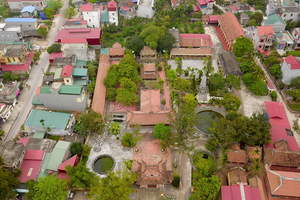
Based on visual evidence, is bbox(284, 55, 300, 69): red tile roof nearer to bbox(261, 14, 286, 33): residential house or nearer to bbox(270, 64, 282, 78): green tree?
bbox(270, 64, 282, 78): green tree

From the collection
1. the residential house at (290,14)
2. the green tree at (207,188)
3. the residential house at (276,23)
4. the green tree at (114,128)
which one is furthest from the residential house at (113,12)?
the green tree at (207,188)

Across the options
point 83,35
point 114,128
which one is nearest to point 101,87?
point 114,128

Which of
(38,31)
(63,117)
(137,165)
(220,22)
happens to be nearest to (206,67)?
(220,22)

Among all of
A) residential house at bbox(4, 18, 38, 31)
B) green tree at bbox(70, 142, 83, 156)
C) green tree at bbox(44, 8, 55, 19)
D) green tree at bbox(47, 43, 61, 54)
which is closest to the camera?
green tree at bbox(70, 142, 83, 156)

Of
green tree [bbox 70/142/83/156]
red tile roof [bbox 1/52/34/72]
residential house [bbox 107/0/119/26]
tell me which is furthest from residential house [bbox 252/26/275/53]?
red tile roof [bbox 1/52/34/72]

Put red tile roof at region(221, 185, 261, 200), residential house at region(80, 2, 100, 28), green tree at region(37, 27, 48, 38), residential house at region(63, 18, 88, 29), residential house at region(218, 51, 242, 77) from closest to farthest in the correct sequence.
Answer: red tile roof at region(221, 185, 261, 200) → residential house at region(218, 51, 242, 77) → green tree at region(37, 27, 48, 38) → residential house at region(63, 18, 88, 29) → residential house at region(80, 2, 100, 28)

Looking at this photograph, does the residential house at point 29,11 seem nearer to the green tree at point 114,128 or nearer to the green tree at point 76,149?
the green tree at point 114,128

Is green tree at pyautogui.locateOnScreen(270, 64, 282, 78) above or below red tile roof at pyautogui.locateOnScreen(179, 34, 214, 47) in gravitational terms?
below

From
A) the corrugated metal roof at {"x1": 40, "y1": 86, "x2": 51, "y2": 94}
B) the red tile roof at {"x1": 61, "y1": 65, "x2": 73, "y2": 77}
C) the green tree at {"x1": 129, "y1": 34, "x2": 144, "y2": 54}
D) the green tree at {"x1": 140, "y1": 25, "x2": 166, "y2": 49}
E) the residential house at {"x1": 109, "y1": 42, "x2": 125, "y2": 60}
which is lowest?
the corrugated metal roof at {"x1": 40, "y1": 86, "x2": 51, "y2": 94}

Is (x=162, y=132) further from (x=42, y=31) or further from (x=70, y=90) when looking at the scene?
(x=42, y=31)

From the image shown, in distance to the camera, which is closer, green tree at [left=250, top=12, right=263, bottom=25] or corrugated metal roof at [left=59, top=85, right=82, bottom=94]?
corrugated metal roof at [left=59, top=85, right=82, bottom=94]
